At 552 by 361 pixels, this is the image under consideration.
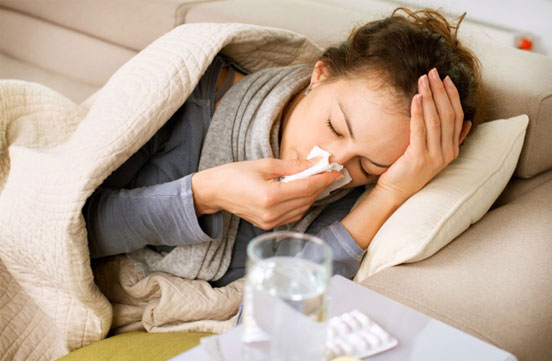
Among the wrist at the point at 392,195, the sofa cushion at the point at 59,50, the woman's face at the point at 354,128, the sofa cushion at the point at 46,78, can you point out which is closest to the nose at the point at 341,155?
the woman's face at the point at 354,128

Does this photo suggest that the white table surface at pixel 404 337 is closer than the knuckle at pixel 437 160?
Yes

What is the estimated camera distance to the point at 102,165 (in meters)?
1.15

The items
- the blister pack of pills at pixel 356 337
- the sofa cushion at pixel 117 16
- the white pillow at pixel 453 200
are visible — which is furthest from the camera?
the sofa cushion at pixel 117 16

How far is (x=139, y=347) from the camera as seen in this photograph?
1.16 m

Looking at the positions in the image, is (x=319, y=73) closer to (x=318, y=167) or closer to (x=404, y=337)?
(x=318, y=167)

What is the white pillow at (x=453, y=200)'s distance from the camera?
104cm

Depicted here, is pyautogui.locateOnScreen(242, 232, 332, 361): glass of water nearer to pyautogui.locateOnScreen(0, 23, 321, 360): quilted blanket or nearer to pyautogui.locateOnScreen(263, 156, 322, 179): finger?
pyautogui.locateOnScreen(263, 156, 322, 179): finger

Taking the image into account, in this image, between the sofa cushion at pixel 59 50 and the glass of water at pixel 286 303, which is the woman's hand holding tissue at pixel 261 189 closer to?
the glass of water at pixel 286 303

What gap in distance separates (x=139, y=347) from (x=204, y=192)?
327 millimetres

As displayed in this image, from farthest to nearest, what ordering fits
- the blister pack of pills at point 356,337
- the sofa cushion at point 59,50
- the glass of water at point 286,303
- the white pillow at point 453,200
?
the sofa cushion at point 59,50 < the white pillow at point 453,200 < the blister pack of pills at point 356,337 < the glass of water at point 286,303

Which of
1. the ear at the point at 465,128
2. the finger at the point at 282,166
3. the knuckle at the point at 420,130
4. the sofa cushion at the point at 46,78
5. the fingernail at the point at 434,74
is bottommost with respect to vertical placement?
the sofa cushion at the point at 46,78

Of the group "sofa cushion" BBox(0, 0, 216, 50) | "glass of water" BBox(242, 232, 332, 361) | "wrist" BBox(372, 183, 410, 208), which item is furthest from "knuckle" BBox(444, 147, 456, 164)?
"sofa cushion" BBox(0, 0, 216, 50)

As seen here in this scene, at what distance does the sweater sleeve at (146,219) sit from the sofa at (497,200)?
0.66 feet

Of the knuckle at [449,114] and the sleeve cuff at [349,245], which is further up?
the knuckle at [449,114]
